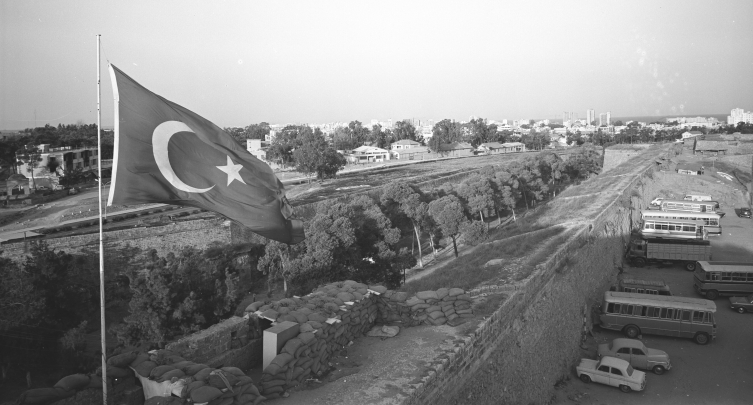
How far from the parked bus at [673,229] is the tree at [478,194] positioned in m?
7.62

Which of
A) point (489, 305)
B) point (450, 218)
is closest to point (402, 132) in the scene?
point (450, 218)

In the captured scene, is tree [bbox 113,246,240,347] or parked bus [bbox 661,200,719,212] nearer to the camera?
tree [bbox 113,246,240,347]

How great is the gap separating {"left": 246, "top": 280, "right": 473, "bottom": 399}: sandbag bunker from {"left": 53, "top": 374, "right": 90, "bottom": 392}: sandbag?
3.97ft

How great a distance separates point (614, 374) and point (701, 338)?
274 centimetres

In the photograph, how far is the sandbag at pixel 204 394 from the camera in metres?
3.24

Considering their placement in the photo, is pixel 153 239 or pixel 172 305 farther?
pixel 153 239

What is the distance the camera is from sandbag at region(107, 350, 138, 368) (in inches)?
147

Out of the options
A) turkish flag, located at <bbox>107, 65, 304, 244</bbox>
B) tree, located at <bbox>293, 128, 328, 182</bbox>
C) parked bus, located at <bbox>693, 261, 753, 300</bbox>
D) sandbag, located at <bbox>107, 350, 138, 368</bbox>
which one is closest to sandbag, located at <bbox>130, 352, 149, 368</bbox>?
sandbag, located at <bbox>107, 350, 138, 368</bbox>

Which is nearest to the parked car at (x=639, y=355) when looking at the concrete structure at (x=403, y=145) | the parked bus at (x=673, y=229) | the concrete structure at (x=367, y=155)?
the parked bus at (x=673, y=229)

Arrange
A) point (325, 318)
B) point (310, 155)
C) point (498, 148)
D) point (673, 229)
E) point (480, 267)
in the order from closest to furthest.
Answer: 1. point (325, 318)
2. point (480, 267)
3. point (673, 229)
4. point (310, 155)
5. point (498, 148)

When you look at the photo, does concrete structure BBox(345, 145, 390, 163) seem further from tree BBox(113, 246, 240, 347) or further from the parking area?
the parking area

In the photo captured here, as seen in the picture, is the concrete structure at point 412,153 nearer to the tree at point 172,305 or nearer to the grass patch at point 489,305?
→ the tree at point 172,305

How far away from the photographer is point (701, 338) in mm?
9250

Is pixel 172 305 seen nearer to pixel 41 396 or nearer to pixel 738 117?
pixel 41 396
